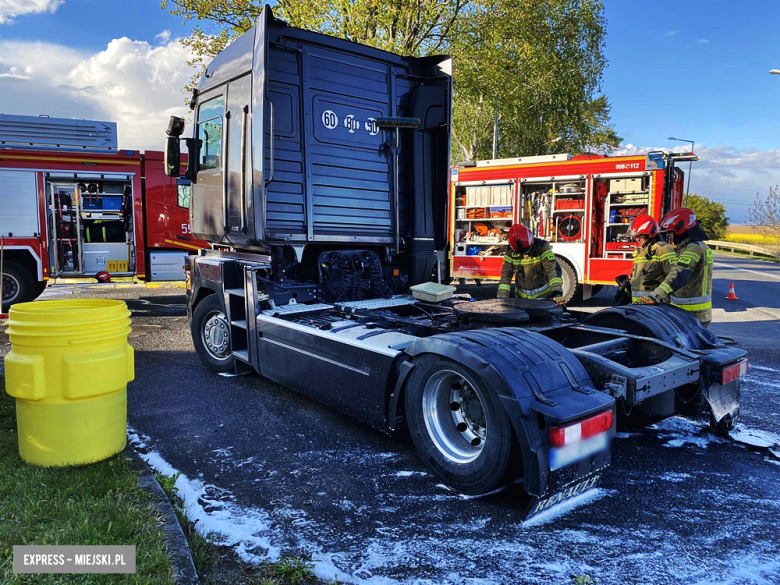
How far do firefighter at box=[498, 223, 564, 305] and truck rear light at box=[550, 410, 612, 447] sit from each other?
2.91m

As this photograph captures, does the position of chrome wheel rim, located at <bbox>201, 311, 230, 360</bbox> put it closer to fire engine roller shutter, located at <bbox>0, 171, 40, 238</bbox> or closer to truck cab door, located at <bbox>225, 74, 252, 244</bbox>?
truck cab door, located at <bbox>225, 74, 252, 244</bbox>

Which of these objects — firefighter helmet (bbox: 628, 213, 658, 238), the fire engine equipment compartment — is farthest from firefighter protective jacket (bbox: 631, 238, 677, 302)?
the fire engine equipment compartment

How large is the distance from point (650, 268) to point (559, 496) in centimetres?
412

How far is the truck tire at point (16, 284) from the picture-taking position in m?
10.4

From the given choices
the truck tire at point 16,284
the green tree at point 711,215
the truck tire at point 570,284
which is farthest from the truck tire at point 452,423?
the green tree at point 711,215

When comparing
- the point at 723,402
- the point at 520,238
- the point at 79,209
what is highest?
the point at 79,209

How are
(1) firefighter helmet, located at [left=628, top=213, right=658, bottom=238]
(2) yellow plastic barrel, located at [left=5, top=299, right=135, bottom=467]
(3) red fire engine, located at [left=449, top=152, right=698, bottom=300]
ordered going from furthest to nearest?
(3) red fire engine, located at [left=449, top=152, right=698, bottom=300] < (1) firefighter helmet, located at [left=628, top=213, right=658, bottom=238] < (2) yellow plastic barrel, located at [left=5, top=299, right=135, bottom=467]

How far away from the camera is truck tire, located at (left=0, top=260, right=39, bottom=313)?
10.4m

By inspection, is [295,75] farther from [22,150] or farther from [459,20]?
[459,20]

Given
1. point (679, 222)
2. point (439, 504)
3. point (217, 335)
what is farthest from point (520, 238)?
point (439, 504)

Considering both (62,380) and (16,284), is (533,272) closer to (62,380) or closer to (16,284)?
(62,380)

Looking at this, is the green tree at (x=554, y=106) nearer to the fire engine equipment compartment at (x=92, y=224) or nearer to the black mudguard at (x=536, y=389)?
the fire engine equipment compartment at (x=92, y=224)

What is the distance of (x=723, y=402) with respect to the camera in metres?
3.89

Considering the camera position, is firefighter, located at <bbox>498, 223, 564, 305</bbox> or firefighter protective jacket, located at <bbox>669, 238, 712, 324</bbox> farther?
firefighter, located at <bbox>498, 223, 564, 305</bbox>
